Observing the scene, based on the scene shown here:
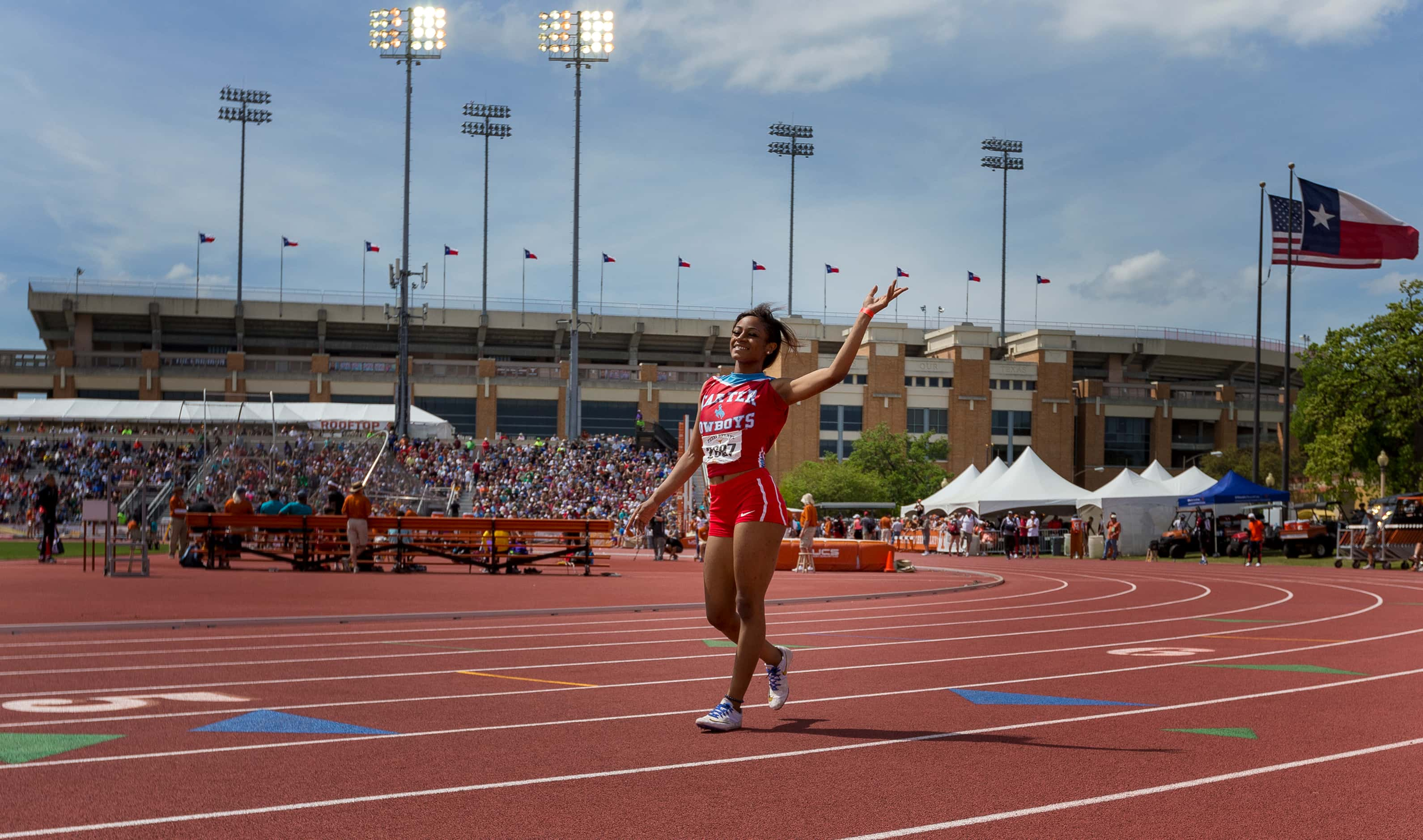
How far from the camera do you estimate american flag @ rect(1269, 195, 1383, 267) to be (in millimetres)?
38531

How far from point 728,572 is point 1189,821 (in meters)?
2.51

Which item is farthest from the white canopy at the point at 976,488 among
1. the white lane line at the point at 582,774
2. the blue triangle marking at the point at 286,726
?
the blue triangle marking at the point at 286,726

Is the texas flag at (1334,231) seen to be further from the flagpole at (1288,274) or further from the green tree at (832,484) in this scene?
the green tree at (832,484)

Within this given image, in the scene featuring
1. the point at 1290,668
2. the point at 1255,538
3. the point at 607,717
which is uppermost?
the point at 607,717

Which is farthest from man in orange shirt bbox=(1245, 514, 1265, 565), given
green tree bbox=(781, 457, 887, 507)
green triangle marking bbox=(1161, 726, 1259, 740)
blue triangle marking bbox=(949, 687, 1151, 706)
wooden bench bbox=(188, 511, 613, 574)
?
green tree bbox=(781, 457, 887, 507)

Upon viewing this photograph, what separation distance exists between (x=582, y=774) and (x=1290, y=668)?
21.0ft

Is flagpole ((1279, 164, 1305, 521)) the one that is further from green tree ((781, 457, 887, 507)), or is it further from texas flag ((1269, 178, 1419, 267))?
green tree ((781, 457, 887, 507))

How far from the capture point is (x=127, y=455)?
1916 inches

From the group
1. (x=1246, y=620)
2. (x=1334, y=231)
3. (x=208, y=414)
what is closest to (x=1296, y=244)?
(x=1334, y=231)

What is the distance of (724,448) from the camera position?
6230mm

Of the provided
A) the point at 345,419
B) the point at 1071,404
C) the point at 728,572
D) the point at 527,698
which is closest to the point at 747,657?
the point at 728,572

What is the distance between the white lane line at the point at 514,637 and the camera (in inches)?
360

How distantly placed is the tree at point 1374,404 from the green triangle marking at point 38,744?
4724 cm

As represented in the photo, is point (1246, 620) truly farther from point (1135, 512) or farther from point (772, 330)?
point (1135, 512)
